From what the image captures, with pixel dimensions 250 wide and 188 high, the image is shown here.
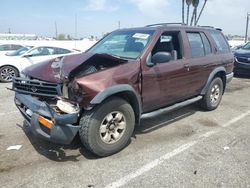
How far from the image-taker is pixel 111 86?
3.60m

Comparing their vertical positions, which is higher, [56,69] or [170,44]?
[170,44]

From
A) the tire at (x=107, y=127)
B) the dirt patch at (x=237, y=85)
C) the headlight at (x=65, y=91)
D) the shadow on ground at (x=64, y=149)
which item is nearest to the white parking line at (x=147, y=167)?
the tire at (x=107, y=127)

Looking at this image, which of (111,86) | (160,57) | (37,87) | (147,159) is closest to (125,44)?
(160,57)

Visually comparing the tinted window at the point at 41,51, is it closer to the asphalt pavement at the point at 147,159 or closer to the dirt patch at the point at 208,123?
the asphalt pavement at the point at 147,159

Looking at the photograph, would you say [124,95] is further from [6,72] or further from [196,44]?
[6,72]

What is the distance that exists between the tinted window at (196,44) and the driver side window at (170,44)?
0.35 meters

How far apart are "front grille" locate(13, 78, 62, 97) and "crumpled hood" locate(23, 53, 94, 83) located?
8 centimetres

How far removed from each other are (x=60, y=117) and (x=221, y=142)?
2694mm

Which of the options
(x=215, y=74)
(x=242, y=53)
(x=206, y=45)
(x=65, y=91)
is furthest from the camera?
(x=242, y=53)

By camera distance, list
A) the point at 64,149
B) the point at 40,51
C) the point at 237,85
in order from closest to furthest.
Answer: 1. the point at 64,149
2. the point at 237,85
3. the point at 40,51

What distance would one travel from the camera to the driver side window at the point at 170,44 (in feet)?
15.2

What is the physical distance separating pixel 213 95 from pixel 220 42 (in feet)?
4.15

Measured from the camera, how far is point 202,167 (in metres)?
3.60

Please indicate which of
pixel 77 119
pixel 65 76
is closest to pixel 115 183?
pixel 77 119
